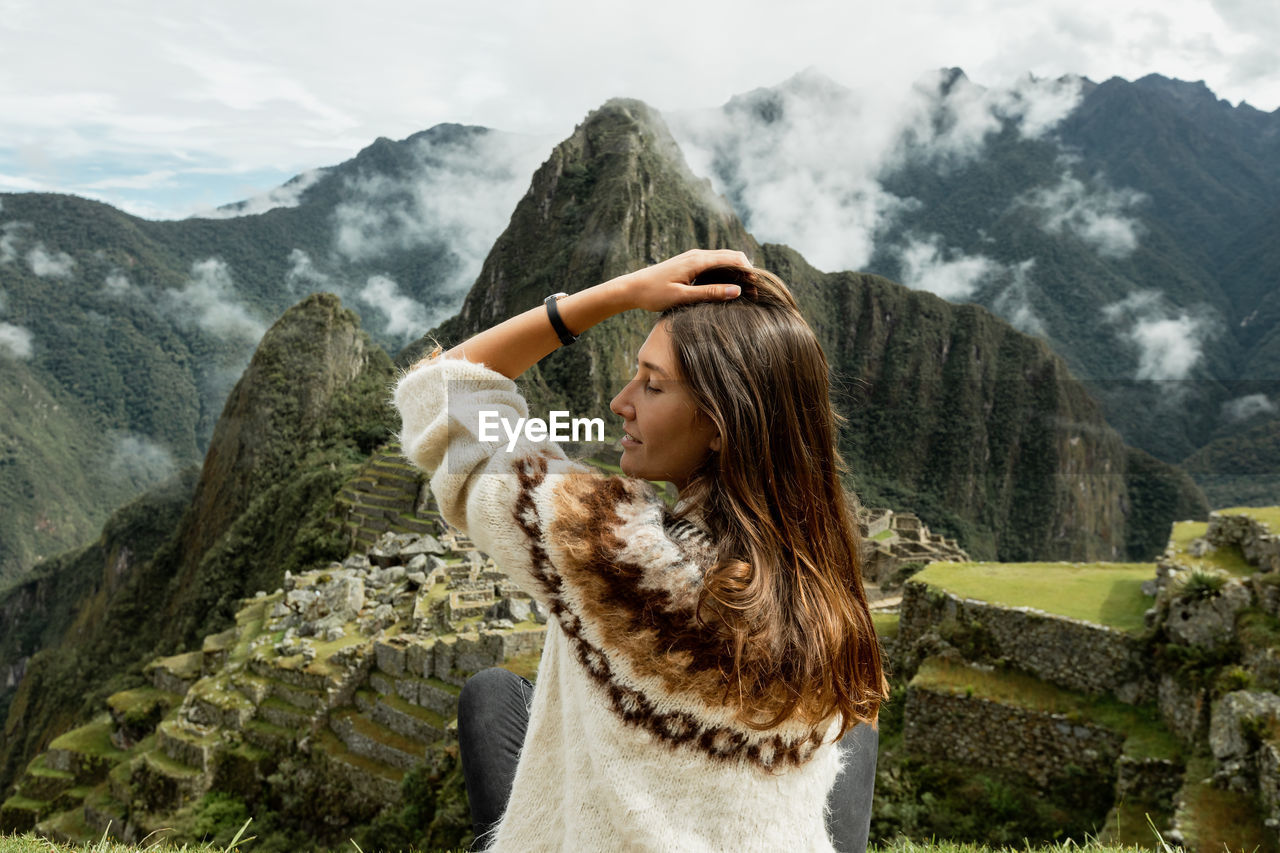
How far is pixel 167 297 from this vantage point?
129 metres

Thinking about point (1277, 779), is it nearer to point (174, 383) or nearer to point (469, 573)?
point (469, 573)

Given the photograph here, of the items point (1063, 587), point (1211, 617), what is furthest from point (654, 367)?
point (1063, 587)

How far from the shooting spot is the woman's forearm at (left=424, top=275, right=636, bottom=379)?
68.4 inches

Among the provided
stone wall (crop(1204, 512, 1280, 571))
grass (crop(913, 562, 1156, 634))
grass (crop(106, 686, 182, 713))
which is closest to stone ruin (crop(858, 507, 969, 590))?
grass (crop(913, 562, 1156, 634))

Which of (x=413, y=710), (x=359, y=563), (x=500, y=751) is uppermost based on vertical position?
(x=500, y=751)

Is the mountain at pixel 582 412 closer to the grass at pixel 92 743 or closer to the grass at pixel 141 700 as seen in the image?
the grass at pixel 141 700

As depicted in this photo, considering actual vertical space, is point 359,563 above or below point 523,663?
below

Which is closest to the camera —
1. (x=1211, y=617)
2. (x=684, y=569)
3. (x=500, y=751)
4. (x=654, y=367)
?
(x=684, y=569)

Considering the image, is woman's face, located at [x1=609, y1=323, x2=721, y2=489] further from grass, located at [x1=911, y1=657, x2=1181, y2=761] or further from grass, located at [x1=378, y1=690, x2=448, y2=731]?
grass, located at [x1=378, y1=690, x2=448, y2=731]

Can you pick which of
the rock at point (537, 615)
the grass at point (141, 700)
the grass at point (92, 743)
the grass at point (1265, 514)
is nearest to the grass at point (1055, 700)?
the grass at point (1265, 514)

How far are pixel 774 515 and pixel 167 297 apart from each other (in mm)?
150235

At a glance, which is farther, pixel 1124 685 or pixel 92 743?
pixel 92 743

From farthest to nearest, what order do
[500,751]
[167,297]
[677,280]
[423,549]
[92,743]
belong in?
[167,297] < [92,743] < [423,549] < [500,751] < [677,280]

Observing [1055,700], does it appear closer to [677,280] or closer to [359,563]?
[677,280]
